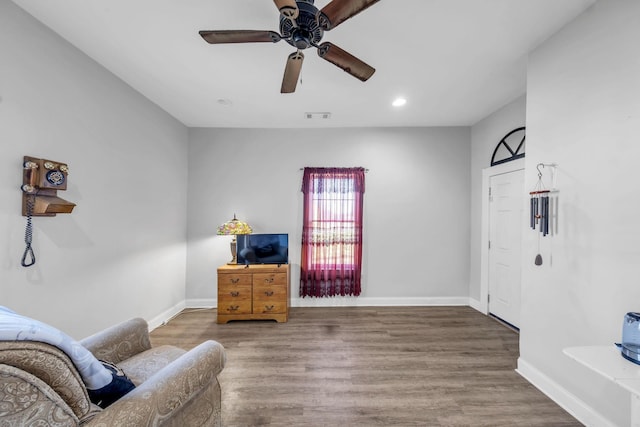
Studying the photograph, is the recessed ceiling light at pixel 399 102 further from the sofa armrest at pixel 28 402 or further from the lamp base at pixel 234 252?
the sofa armrest at pixel 28 402

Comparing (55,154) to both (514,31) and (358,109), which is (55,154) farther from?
(514,31)

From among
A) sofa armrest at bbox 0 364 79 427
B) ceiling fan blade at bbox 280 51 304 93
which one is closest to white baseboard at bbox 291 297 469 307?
ceiling fan blade at bbox 280 51 304 93

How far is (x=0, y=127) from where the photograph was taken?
1628 mm

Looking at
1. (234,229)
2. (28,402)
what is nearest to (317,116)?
(234,229)

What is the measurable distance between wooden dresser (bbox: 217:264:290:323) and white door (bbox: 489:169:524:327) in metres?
2.69

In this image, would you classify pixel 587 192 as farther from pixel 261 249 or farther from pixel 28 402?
pixel 261 249

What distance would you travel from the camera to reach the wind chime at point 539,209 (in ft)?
6.37

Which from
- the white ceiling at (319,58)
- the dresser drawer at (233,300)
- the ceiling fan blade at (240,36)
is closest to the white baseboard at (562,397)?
the white ceiling at (319,58)

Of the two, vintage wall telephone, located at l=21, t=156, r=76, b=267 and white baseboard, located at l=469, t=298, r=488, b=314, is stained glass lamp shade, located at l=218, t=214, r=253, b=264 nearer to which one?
vintage wall telephone, located at l=21, t=156, r=76, b=267

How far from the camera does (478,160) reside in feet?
12.2

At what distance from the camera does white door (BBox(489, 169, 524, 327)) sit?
121 inches

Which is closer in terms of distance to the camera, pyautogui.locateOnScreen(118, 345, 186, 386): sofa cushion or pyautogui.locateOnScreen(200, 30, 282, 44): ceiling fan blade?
pyautogui.locateOnScreen(118, 345, 186, 386): sofa cushion

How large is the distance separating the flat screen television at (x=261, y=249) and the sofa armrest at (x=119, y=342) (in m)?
1.84

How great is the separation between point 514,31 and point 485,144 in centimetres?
188
